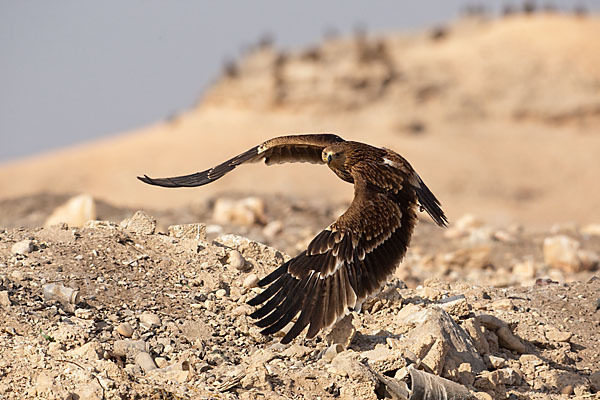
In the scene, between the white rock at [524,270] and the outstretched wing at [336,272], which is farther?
the white rock at [524,270]

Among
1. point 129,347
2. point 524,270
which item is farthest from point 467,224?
point 129,347

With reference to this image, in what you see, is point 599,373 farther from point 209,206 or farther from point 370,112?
point 370,112

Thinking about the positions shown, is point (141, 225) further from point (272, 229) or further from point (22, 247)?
point (272, 229)

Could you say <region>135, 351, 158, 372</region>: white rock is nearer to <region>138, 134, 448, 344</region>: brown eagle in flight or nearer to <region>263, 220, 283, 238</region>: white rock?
<region>138, 134, 448, 344</region>: brown eagle in flight

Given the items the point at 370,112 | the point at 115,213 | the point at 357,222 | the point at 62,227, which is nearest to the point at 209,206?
the point at 115,213

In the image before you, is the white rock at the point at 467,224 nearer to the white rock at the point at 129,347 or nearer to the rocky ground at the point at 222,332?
the rocky ground at the point at 222,332

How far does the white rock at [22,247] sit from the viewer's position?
554 cm

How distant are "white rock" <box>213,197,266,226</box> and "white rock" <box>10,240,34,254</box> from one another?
526 cm

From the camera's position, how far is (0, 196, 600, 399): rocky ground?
455cm

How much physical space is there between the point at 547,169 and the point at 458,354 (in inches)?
919

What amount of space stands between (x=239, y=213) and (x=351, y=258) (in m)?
6.05

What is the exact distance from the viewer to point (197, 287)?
5.55 meters

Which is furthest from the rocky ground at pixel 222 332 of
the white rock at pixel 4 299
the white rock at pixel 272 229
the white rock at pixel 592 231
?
the white rock at pixel 592 231

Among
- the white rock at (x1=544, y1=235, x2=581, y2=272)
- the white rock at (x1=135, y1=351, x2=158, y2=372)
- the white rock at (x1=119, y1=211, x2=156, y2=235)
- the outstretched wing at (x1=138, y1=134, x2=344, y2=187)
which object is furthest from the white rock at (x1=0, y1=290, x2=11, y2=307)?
the white rock at (x1=544, y1=235, x2=581, y2=272)
